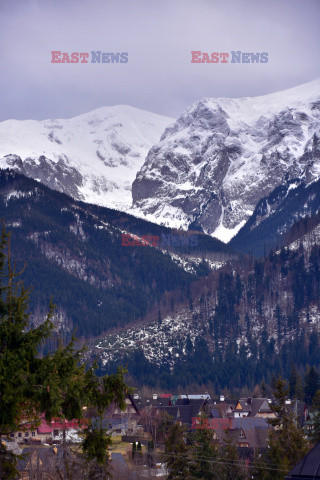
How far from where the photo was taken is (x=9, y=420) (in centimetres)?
2478

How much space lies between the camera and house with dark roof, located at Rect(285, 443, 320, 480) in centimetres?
3109

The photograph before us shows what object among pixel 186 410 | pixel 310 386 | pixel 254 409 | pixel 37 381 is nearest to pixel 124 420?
pixel 186 410

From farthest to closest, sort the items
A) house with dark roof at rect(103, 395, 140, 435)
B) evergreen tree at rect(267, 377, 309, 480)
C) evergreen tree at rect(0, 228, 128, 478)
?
house with dark roof at rect(103, 395, 140, 435) < evergreen tree at rect(267, 377, 309, 480) < evergreen tree at rect(0, 228, 128, 478)

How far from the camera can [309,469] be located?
31484 mm

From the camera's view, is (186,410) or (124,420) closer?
(124,420)

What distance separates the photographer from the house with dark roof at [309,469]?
31.1 metres

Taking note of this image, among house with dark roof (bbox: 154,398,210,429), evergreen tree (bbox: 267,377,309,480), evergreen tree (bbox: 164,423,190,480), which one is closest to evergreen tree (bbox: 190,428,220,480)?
evergreen tree (bbox: 164,423,190,480)

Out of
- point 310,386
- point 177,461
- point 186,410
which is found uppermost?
point 310,386

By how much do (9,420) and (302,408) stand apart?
124 metres

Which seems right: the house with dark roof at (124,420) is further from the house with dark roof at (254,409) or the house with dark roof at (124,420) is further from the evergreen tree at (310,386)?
the evergreen tree at (310,386)

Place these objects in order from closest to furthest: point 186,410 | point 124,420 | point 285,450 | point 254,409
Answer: point 285,450 < point 124,420 < point 186,410 < point 254,409

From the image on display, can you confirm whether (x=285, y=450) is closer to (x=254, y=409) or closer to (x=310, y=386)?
(x=254, y=409)

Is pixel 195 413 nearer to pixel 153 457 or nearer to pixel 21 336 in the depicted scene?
pixel 153 457

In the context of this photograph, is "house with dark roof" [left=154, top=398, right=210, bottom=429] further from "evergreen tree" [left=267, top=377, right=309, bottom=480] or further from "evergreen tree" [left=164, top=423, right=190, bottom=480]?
"evergreen tree" [left=267, top=377, right=309, bottom=480]
